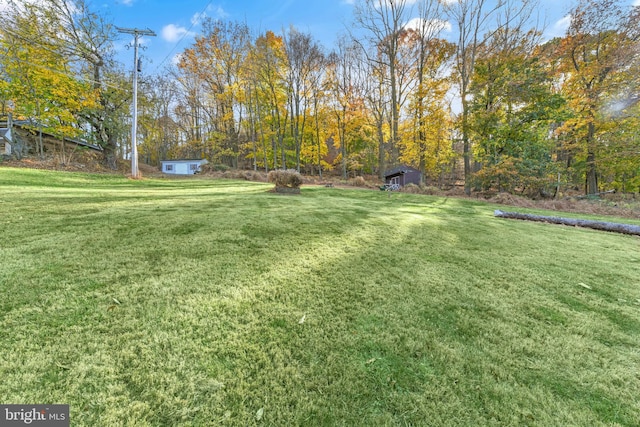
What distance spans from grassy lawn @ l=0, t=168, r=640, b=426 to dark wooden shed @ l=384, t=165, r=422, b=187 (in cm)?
1514

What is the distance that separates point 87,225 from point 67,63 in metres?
16.9

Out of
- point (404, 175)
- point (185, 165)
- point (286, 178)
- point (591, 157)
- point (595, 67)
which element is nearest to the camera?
point (286, 178)

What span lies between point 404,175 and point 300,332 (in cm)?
1756

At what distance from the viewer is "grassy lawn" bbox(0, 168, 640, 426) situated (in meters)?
1.06

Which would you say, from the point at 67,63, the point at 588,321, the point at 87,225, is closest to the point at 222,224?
the point at 87,225

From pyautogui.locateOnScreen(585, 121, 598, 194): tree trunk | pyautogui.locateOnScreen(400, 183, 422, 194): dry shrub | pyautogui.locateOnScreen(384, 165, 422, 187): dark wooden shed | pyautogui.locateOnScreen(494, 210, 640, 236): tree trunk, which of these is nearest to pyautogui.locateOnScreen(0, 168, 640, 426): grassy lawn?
pyautogui.locateOnScreen(494, 210, 640, 236): tree trunk

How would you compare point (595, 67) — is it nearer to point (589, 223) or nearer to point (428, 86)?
point (428, 86)

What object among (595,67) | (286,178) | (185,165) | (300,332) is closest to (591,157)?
(595,67)

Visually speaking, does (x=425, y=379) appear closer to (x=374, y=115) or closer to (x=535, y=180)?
(x=535, y=180)

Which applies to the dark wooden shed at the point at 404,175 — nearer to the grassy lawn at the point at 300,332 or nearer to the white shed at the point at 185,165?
the grassy lawn at the point at 300,332

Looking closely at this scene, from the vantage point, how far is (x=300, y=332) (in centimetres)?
150

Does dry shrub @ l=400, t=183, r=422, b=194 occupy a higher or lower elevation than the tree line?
lower

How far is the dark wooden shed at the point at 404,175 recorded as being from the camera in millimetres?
17453

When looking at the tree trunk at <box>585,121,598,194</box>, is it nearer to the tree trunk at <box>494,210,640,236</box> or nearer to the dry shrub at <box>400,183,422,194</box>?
the dry shrub at <box>400,183,422,194</box>
